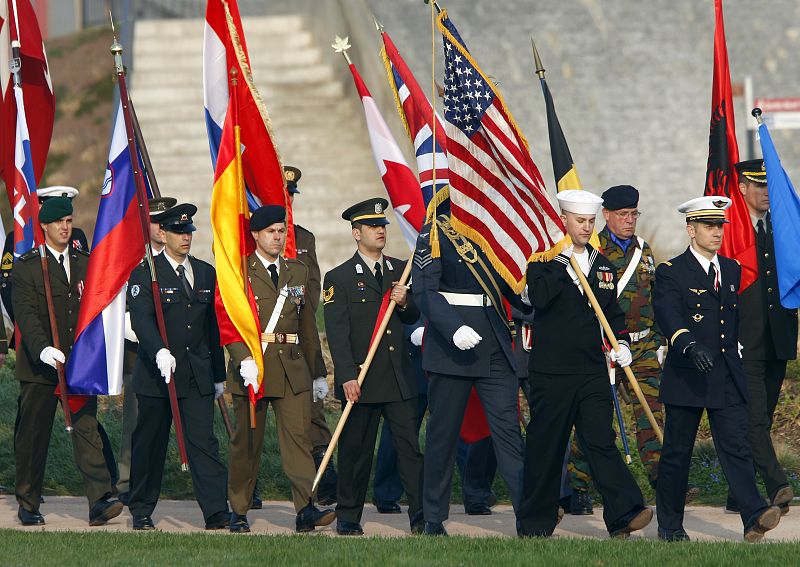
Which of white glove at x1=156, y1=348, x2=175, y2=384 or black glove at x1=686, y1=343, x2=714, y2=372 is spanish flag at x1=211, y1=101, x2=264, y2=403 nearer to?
white glove at x1=156, y1=348, x2=175, y2=384

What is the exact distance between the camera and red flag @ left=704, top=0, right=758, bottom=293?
9672 millimetres

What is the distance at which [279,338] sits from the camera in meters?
9.32

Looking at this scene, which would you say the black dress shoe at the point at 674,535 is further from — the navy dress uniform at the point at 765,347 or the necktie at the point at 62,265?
the necktie at the point at 62,265

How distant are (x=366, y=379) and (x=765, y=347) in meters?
2.39

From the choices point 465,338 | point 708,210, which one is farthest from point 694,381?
point 465,338

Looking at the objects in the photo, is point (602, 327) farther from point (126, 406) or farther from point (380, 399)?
point (126, 406)

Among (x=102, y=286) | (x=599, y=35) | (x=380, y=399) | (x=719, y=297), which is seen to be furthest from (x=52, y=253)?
(x=599, y=35)

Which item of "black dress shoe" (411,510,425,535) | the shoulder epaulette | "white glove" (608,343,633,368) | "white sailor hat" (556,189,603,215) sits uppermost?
"white sailor hat" (556,189,603,215)

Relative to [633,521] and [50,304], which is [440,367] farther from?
[50,304]

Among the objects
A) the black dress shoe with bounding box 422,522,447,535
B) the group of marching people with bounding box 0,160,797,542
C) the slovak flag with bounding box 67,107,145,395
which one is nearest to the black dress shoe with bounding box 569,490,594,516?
the group of marching people with bounding box 0,160,797,542

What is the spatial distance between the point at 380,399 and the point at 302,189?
1138 cm

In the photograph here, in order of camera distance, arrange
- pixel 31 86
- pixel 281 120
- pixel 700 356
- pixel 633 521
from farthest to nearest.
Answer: pixel 281 120 → pixel 31 86 → pixel 633 521 → pixel 700 356

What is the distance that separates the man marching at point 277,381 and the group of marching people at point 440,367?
1 centimetres

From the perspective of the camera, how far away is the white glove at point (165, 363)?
9.09 metres
